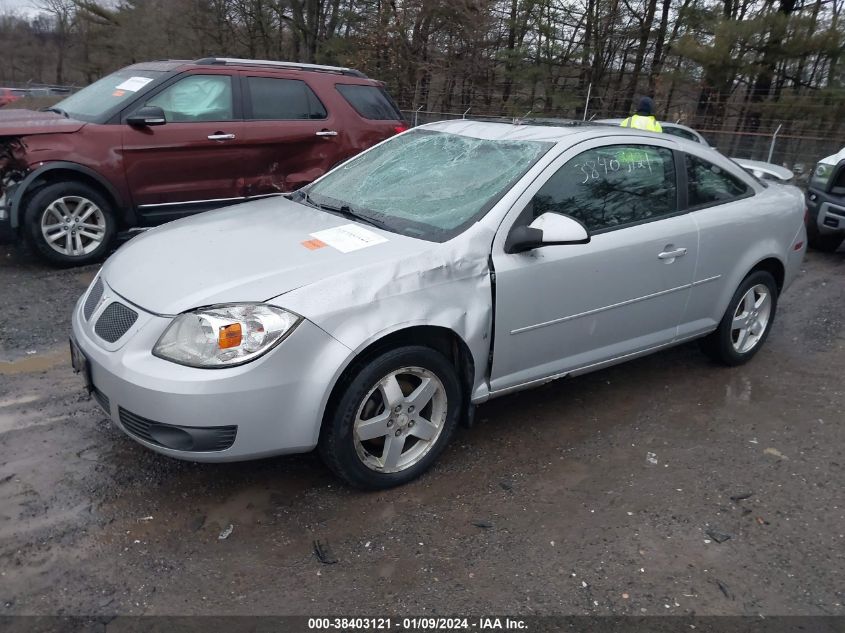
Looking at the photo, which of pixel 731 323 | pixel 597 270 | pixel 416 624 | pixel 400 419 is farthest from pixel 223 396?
pixel 731 323

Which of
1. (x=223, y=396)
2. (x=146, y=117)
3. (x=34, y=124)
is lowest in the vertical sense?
(x=223, y=396)

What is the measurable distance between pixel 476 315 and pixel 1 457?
2.35 metres

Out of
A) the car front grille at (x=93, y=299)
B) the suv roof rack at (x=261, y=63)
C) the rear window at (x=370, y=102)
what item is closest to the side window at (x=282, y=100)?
the suv roof rack at (x=261, y=63)

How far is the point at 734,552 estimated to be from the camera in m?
2.91

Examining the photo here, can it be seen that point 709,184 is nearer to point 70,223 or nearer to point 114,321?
point 114,321

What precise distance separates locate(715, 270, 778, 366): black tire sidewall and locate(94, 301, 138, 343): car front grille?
3594 mm

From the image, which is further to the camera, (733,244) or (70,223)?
(70,223)

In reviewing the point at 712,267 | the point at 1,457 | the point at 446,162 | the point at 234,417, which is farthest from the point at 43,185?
the point at 712,267

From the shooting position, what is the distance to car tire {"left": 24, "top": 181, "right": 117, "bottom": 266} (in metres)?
5.75

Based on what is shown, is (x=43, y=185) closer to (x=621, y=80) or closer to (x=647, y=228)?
(x=647, y=228)

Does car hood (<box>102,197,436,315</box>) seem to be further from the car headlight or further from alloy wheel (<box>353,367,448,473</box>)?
alloy wheel (<box>353,367,448,473</box>)

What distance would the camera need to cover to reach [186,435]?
2703mm

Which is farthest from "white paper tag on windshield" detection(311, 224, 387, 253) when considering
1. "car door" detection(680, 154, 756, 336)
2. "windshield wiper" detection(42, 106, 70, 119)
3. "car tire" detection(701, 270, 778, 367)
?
"windshield wiper" detection(42, 106, 70, 119)

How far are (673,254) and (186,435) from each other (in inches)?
110
